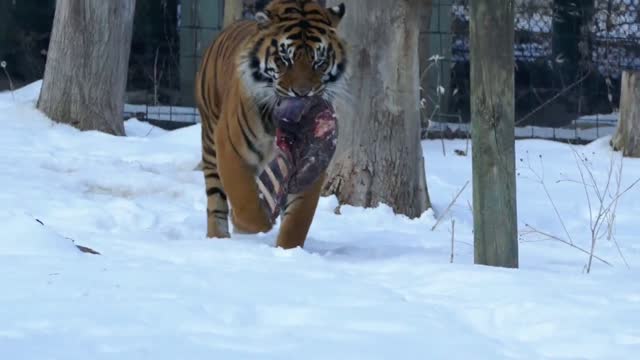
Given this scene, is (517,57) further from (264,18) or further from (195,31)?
(264,18)

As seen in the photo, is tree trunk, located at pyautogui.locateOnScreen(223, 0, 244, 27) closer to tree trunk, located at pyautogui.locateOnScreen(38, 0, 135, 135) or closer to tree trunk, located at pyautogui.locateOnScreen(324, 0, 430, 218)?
tree trunk, located at pyautogui.locateOnScreen(324, 0, 430, 218)

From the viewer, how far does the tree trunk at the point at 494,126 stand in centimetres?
455

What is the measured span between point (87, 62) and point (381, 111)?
3.17m

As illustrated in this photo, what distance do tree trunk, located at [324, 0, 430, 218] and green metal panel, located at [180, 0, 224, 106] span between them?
183 inches

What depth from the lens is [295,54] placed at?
205 inches

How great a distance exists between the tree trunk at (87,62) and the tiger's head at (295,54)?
12.7 feet

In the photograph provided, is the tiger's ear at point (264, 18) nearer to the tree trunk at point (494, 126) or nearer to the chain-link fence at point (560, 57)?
the tree trunk at point (494, 126)

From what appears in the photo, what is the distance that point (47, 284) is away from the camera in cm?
405

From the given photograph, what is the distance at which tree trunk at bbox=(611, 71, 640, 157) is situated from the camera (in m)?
9.47

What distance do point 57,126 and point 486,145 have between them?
16.6ft

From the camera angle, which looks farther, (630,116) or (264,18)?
(630,116)

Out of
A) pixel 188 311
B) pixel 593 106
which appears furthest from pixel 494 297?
pixel 593 106

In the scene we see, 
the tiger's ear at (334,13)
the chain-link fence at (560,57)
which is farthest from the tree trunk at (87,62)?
the tiger's ear at (334,13)

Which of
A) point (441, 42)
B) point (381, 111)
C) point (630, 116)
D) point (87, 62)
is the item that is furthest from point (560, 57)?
point (381, 111)
